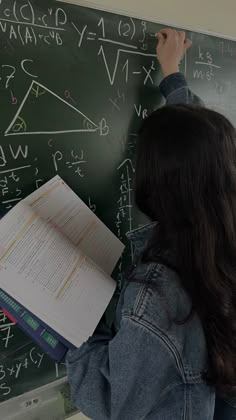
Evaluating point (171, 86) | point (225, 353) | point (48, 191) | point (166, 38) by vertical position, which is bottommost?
point (225, 353)

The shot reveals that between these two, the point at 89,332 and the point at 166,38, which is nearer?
the point at 89,332

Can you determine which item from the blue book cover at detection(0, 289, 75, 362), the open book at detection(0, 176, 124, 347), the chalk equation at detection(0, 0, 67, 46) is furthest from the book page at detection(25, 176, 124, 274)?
the chalk equation at detection(0, 0, 67, 46)

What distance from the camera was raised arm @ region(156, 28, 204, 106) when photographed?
1.32 meters

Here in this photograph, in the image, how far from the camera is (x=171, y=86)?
1.34 m

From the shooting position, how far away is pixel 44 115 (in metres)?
1.10

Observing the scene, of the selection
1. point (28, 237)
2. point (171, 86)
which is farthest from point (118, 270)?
Result: point (171, 86)

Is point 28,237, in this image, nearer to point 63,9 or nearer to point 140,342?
point 140,342

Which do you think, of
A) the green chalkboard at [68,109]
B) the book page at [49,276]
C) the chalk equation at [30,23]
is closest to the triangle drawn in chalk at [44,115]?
the green chalkboard at [68,109]

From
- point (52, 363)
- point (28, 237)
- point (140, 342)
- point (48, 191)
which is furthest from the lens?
point (52, 363)

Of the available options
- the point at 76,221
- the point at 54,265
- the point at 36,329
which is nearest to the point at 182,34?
the point at 76,221

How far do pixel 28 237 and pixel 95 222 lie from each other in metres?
0.34

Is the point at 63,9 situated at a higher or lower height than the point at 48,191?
higher

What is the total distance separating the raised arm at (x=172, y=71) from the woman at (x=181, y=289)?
42 centimetres

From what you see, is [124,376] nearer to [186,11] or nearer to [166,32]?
[166,32]
